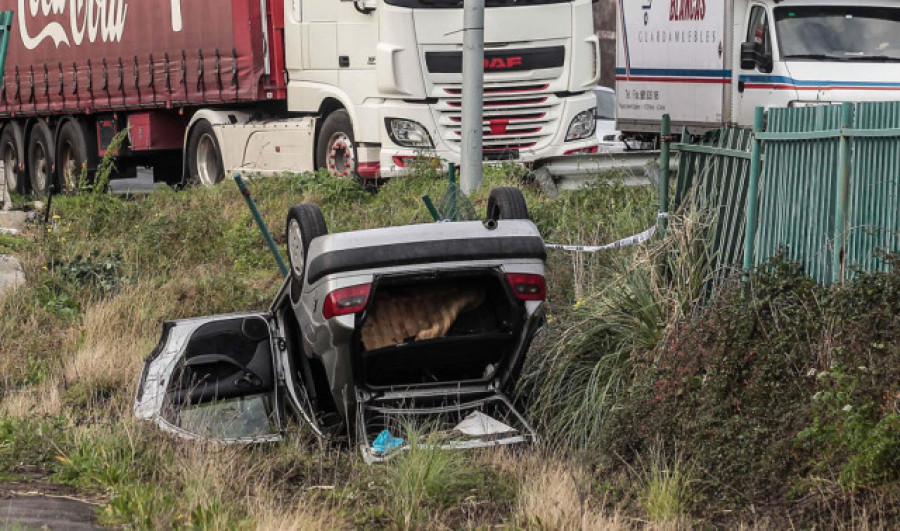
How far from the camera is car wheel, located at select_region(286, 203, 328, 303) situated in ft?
26.9

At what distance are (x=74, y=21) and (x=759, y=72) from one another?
11826 millimetres

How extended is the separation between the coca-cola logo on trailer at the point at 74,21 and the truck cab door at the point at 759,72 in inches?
313

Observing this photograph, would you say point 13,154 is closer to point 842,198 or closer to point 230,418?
point 230,418

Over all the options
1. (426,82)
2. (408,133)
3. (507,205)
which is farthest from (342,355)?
(426,82)

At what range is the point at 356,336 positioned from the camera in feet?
25.5

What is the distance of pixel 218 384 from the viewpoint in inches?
344

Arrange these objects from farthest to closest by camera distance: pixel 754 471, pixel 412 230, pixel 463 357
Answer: pixel 463 357
pixel 412 230
pixel 754 471

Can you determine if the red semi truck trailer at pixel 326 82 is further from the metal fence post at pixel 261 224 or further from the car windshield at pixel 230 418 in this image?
the car windshield at pixel 230 418

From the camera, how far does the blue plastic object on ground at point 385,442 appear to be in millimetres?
7586

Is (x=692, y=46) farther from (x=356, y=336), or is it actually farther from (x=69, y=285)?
(x=356, y=336)

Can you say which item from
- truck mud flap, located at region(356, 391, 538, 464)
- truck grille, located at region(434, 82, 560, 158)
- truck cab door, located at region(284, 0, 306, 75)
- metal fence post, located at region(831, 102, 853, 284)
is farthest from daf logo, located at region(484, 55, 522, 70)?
truck mud flap, located at region(356, 391, 538, 464)

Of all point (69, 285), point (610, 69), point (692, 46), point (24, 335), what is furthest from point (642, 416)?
point (610, 69)

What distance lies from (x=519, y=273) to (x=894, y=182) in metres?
1.93

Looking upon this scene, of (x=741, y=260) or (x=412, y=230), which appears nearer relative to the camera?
(x=412, y=230)
